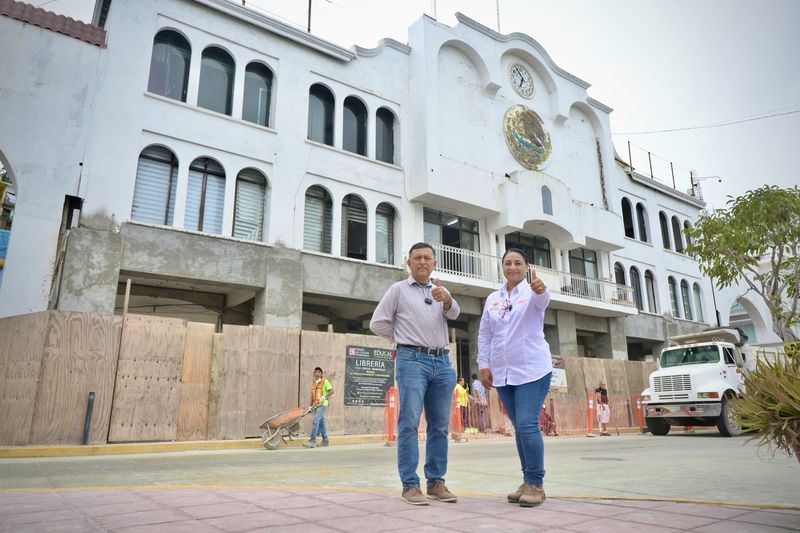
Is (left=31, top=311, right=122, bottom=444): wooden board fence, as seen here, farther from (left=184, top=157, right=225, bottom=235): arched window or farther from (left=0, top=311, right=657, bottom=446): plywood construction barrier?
(left=184, top=157, right=225, bottom=235): arched window

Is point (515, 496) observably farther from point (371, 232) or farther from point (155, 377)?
point (371, 232)

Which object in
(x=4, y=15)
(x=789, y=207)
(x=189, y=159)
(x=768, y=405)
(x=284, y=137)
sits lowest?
(x=768, y=405)

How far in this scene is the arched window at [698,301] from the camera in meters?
29.8

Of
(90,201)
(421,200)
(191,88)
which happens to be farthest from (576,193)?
(90,201)

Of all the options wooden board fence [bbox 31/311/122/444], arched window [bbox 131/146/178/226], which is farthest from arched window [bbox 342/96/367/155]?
wooden board fence [bbox 31/311/122/444]

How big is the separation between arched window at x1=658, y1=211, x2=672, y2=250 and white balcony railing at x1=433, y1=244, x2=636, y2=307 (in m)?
6.30

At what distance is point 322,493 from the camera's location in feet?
13.8

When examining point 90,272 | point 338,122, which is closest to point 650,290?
point 338,122

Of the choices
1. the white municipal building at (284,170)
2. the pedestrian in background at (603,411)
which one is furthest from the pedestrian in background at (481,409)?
the pedestrian in background at (603,411)

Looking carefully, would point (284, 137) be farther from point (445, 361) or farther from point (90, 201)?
point (445, 361)

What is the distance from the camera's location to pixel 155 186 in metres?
14.8

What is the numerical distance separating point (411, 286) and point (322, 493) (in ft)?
5.84

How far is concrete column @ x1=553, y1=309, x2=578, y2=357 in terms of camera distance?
2193cm

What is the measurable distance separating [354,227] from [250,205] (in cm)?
350
